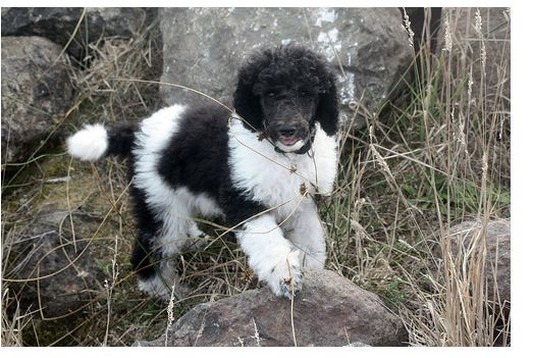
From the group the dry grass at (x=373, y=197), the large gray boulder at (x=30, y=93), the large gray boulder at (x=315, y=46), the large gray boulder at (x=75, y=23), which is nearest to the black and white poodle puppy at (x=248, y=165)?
the dry grass at (x=373, y=197)

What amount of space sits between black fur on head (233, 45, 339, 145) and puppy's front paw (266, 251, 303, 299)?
0.60 m

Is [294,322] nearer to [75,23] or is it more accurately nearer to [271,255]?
[271,255]

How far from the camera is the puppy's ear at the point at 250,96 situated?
5.09 meters

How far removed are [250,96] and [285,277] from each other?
94cm

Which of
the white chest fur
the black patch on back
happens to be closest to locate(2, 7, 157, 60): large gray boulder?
the black patch on back

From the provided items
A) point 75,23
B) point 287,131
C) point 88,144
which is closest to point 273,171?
point 287,131

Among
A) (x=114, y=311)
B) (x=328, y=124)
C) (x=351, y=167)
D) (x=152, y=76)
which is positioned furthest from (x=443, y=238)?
(x=152, y=76)

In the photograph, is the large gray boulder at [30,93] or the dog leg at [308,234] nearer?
the dog leg at [308,234]

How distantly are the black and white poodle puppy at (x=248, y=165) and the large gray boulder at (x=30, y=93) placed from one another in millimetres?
1197

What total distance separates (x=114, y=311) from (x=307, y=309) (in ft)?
5.10

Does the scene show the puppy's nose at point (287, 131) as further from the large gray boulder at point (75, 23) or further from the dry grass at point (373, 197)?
the large gray boulder at point (75, 23)

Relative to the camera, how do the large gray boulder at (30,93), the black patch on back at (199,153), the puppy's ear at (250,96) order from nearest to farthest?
1. the puppy's ear at (250,96)
2. the black patch on back at (199,153)
3. the large gray boulder at (30,93)

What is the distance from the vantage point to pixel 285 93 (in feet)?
16.3

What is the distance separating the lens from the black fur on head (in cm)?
494
